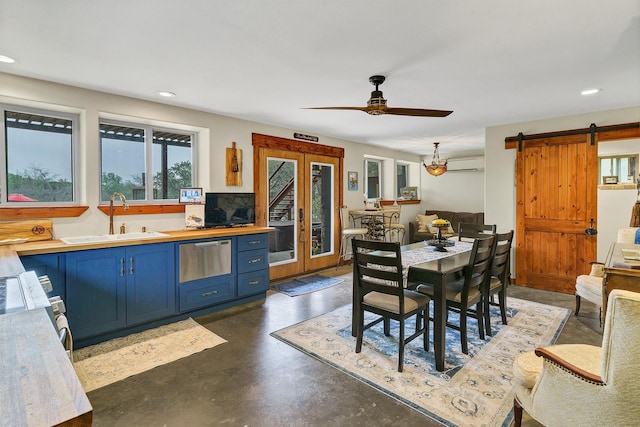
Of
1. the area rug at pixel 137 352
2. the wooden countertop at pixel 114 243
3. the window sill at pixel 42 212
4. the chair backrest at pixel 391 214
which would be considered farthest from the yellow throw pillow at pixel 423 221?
the window sill at pixel 42 212

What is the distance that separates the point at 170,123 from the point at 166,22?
2041 millimetres

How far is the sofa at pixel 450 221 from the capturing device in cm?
739

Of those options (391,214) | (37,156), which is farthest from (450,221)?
(37,156)

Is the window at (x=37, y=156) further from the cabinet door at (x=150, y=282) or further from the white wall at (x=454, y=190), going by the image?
the white wall at (x=454, y=190)

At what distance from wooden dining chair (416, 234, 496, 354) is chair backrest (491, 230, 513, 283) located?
0.13 m

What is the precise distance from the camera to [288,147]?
5.18 metres

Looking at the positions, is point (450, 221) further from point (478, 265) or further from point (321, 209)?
point (478, 265)

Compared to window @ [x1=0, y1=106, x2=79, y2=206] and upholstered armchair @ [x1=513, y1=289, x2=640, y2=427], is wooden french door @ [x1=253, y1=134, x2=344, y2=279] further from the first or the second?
upholstered armchair @ [x1=513, y1=289, x2=640, y2=427]

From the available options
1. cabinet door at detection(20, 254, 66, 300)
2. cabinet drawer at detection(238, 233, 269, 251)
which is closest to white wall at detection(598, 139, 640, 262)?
cabinet drawer at detection(238, 233, 269, 251)

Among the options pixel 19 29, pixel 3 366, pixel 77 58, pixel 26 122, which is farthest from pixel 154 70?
pixel 3 366

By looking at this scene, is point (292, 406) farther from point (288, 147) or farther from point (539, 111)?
point (539, 111)

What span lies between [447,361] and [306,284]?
8.53 feet

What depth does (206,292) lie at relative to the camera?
366 cm

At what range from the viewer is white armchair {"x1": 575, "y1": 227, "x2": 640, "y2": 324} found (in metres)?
3.21
